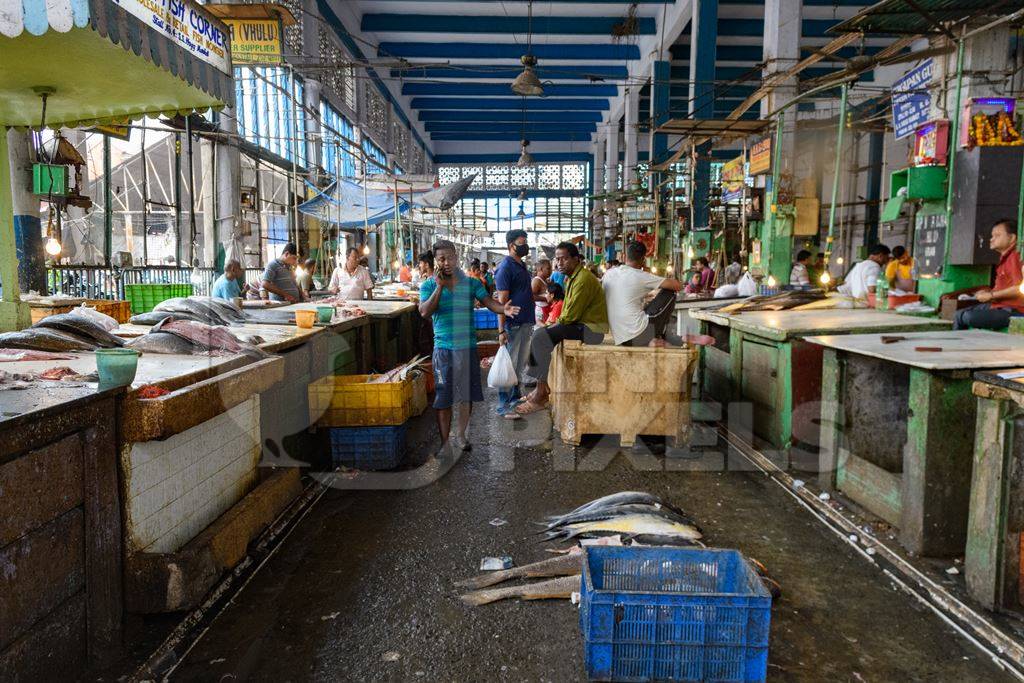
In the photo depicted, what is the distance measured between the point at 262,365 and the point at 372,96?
2448 centimetres

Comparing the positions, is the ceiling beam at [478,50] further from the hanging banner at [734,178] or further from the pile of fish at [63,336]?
the pile of fish at [63,336]

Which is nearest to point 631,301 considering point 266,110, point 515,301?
point 515,301

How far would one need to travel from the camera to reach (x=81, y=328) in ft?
14.3

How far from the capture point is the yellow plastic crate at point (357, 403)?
568 centimetres

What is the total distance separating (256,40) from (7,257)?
6.52 meters

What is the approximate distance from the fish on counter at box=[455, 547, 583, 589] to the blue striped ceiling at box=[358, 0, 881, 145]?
15302 mm

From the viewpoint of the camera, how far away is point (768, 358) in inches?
244

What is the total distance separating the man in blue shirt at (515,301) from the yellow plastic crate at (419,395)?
37.5 inches

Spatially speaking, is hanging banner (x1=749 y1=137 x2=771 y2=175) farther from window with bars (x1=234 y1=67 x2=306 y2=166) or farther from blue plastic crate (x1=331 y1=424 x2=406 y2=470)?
blue plastic crate (x1=331 y1=424 x2=406 y2=470)

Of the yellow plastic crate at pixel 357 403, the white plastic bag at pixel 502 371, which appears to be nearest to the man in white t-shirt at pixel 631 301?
the white plastic bag at pixel 502 371

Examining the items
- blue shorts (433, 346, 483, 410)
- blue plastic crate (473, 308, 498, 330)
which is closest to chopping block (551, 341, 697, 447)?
blue shorts (433, 346, 483, 410)

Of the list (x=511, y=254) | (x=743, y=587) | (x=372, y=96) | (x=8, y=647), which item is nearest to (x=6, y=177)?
(x=8, y=647)

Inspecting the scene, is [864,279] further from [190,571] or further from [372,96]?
[372,96]

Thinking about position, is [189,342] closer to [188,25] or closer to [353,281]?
[188,25]
